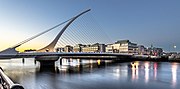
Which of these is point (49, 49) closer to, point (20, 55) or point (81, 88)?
point (20, 55)

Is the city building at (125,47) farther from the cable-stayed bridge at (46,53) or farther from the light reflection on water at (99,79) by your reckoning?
the light reflection on water at (99,79)

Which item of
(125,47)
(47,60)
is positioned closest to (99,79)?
(47,60)

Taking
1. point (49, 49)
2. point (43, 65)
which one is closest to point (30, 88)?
point (49, 49)

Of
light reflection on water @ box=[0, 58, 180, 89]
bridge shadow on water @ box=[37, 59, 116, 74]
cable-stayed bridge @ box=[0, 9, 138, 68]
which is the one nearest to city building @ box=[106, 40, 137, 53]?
bridge shadow on water @ box=[37, 59, 116, 74]

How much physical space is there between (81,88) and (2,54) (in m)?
28.1

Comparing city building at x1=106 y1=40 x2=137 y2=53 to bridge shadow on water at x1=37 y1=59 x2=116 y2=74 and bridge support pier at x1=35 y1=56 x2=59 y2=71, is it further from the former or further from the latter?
bridge support pier at x1=35 y1=56 x2=59 y2=71

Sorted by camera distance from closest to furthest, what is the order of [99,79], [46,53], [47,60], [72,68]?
[99,79], [46,53], [72,68], [47,60]

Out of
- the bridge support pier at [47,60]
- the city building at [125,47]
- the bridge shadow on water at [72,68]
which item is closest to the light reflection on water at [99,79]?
the bridge shadow on water at [72,68]

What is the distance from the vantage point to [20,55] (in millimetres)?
50844

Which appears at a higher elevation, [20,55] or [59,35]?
[59,35]

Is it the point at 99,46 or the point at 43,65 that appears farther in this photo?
the point at 99,46

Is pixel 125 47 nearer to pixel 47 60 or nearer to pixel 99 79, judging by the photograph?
pixel 47 60

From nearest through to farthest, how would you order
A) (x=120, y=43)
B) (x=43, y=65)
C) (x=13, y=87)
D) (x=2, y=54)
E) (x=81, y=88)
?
(x=13, y=87), (x=81, y=88), (x=2, y=54), (x=43, y=65), (x=120, y=43)

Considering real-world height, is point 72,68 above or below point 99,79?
below
